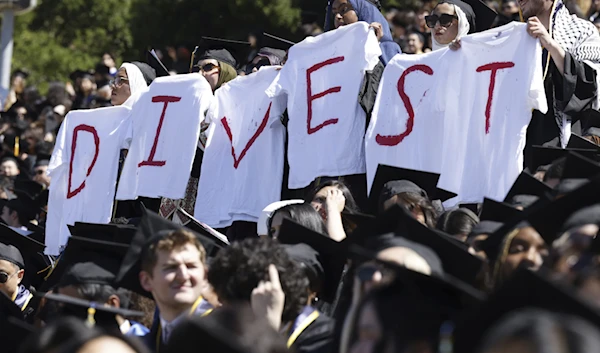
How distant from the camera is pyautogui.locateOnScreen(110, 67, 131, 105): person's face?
32.2ft

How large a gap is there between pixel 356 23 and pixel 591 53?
4.92 feet

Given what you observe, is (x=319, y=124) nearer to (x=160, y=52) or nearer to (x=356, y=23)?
(x=356, y=23)

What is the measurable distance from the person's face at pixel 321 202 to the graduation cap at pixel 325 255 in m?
1.07

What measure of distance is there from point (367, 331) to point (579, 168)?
7.23 feet

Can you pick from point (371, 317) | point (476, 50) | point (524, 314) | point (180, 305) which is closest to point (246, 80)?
point (476, 50)

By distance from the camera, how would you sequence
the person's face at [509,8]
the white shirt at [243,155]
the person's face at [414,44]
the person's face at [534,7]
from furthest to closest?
the person's face at [509,8], the person's face at [414,44], the white shirt at [243,155], the person's face at [534,7]

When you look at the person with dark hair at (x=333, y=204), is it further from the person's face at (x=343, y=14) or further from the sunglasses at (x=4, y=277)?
the sunglasses at (x=4, y=277)

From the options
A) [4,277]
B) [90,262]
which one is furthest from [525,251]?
[4,277]

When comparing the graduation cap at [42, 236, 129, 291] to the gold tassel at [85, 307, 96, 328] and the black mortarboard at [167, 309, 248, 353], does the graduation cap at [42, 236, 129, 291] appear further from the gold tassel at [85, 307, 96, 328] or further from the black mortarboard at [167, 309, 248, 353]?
the black mortarboard at [167, 309, 248, 353]

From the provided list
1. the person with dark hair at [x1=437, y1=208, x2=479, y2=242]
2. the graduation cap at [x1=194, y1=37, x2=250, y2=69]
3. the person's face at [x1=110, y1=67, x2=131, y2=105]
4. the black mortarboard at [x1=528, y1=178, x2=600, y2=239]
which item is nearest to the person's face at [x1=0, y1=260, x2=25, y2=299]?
the person's face at [x1=110, y1=67, x2=131, y2=105]

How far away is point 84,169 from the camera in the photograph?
970 cm

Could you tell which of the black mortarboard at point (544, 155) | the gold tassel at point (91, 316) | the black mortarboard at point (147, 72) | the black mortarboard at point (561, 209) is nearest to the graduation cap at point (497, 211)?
the black mortarboard at point (561, 209)

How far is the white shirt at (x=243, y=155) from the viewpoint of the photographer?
28.1 ft

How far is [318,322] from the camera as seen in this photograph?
16.8ft
